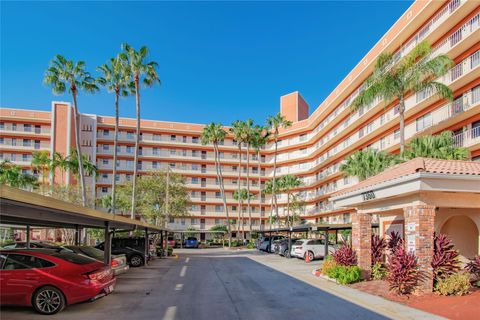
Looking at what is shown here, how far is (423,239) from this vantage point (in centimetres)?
1259

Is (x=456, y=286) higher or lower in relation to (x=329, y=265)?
higher

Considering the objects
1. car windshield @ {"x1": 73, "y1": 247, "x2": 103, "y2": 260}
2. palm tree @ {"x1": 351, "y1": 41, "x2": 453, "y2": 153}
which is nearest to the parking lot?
car windshield @ {"x1": 73, "y1": 247, "x2": 103, "y2": 260}

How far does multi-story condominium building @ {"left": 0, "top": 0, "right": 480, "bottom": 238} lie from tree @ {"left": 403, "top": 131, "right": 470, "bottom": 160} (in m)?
6.15

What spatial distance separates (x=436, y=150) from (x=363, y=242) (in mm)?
10276

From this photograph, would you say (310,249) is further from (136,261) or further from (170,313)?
(170,313)

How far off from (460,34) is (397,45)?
9332 millimetres

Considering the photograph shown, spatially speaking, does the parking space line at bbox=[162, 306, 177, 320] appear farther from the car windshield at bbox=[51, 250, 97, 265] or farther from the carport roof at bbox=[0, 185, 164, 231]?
the carport roof at bbox=[0, 185, 164, 231]

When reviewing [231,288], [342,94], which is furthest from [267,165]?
[231,288]

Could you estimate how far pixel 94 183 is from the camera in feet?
215

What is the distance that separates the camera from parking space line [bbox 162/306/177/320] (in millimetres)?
10453

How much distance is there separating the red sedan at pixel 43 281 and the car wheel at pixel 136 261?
1564cm

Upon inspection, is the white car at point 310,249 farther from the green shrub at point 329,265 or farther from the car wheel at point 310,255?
the green shrub at point 329,265

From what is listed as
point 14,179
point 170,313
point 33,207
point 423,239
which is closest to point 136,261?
point 170,313

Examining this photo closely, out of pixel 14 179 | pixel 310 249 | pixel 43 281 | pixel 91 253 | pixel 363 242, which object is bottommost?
pixel 310 249
